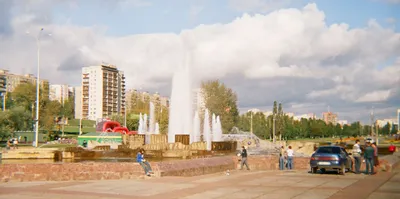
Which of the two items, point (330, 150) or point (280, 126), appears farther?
point (280, 126)

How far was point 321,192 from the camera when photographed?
15.2 meters

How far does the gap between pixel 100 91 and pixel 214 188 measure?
166 metres

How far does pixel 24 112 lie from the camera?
84812 millimetres

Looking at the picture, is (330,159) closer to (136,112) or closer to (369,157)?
(369,157)

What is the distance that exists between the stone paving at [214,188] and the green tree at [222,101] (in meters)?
71.4

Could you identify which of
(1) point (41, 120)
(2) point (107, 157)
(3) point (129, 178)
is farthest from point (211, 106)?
(3) point (129, 178)

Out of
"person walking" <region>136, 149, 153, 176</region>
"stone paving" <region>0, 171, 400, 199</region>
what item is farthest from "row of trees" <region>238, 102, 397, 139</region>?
"person walking" <region>136, 149, 153, 176</region>

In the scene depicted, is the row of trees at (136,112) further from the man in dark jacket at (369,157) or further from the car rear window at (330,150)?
the man in dark jacket at (369,157)

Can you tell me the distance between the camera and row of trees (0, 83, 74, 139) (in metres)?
70.3

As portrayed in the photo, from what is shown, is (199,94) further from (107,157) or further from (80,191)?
(80,191)

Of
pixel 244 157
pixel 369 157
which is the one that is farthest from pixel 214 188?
pixel 369 157

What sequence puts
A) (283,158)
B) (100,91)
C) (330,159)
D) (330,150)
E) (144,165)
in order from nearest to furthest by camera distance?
(144,165) < (330,159) < (330,150) < (283,158) < (100,91)

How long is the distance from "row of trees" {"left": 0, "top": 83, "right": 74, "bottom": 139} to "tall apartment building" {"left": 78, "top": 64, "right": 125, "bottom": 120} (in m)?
51.6

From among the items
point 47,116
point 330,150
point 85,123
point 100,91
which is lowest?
point 330,150
